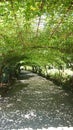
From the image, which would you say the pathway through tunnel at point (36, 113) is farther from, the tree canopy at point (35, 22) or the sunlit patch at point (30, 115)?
the tree canopy at point (35, 22)

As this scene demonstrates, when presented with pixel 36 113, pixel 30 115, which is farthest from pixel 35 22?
pixel 36 113

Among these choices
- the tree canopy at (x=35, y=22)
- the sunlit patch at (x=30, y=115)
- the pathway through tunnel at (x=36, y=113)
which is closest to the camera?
the tree canopy at (x=35, y=22)

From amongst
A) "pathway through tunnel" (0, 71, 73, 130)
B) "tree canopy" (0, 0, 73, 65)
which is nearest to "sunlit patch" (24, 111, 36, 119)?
"pathway through tunnel" (0, 71, 73, 130)

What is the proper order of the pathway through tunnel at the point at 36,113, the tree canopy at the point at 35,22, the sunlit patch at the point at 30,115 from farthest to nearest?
1. the sunlit patch at the point at 30,115
2. the pathway through tunnel at the point at 36,113
3. the tree canopy at the point at 35,22

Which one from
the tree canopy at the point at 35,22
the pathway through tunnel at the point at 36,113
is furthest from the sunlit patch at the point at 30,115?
the tree canopy at the point at 35,22

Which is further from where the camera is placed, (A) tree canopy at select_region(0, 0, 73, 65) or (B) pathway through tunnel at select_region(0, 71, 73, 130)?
(B) pathway through tunnel at select_region(0, 71, 73, 130)

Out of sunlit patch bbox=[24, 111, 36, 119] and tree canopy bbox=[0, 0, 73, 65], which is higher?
tree canopy bbox=[0, 0, 73, 65]

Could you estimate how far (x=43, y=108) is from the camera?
31.8 ft

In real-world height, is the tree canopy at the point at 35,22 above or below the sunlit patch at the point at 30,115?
above

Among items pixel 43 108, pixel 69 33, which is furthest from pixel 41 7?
pixel 43 108

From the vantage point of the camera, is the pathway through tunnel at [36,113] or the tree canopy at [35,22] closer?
the tree canopy at [35,22]

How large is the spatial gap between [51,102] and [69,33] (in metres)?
3.64

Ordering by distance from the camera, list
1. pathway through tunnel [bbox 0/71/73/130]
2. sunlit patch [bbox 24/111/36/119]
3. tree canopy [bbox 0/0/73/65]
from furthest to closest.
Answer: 1. sunlit patch [bbox 24/111/36/119]
2. pathway through tunnel [bbox 0/71/73/130]
3. tree canopy [bbox 0/0/73/65]

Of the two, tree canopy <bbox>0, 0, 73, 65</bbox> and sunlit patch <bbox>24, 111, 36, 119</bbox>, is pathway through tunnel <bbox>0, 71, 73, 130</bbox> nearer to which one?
sunlit patch <bbox>24, 111, 36, 119</bbox>
